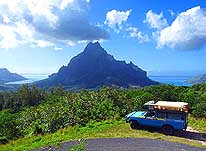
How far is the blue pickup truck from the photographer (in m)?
21.9

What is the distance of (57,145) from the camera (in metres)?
19.5

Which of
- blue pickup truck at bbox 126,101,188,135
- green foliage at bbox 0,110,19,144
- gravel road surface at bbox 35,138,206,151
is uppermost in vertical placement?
blue pickup truck at bbox 126,101,188,135

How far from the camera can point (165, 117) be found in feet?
73.1

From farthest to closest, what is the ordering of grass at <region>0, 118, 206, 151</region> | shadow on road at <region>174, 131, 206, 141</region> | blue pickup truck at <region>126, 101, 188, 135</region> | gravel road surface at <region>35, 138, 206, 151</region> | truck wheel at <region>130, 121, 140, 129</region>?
truck wheel at <region>130, 121, 140, 129</region>
blue pickup truck at <region>126, 101, 188, 135</region>
shadow on road at <region>174, 131, 206, 141</region>
grass at <region>0, 118, 206, 151</region>
gravel road surface at <region>35, 138, 206, 151</region>

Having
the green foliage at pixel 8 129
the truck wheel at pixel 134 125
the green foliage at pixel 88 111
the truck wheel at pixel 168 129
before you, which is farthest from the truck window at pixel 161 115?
the green foliage at pixel 8 129

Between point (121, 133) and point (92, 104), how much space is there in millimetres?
8607

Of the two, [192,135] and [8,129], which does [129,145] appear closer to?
[192,135]

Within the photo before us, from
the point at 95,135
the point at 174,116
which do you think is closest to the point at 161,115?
the point at 174,116

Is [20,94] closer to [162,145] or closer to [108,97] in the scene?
[108,97]

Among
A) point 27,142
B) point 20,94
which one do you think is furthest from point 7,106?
point 27,142

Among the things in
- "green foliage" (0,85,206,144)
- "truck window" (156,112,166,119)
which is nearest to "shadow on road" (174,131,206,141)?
"truck window" (156,112,166,119)

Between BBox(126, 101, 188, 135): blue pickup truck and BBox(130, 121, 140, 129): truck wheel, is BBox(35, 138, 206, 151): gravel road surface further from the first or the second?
BBox(130, 121, 140, 129): truck wheel

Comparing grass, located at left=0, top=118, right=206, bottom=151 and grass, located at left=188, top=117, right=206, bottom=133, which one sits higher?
grass, located at left=188, top=117, right=206, bottom=133

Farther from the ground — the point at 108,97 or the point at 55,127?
the point at 108,97
